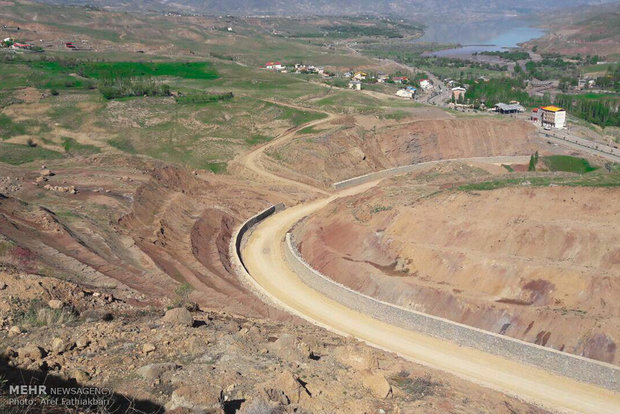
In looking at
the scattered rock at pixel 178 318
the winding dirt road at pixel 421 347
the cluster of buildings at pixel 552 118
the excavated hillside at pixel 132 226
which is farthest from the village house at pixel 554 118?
the scattered rock at pixel 178 318

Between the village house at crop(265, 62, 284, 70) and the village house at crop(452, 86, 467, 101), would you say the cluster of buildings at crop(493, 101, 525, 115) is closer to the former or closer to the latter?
the village house at crop(452, 86, 467, 101)

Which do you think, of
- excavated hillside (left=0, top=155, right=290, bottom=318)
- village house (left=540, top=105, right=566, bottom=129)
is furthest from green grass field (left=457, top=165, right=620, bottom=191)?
village house (left=540, top=105, right=566, bottom=129)

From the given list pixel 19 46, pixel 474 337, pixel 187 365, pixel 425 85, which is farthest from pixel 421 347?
pixel 19 46

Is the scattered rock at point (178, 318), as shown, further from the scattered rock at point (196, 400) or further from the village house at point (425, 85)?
the village house at point (425, 85)

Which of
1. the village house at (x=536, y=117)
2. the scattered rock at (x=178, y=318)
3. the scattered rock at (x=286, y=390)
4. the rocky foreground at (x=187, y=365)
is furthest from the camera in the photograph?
the village house at (x=536, y=117)

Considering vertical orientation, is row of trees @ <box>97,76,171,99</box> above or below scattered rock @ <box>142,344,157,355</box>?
above

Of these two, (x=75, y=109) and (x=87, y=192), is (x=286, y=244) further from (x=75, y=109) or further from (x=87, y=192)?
(x=75, y=109)

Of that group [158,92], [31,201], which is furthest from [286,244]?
[158,92]
